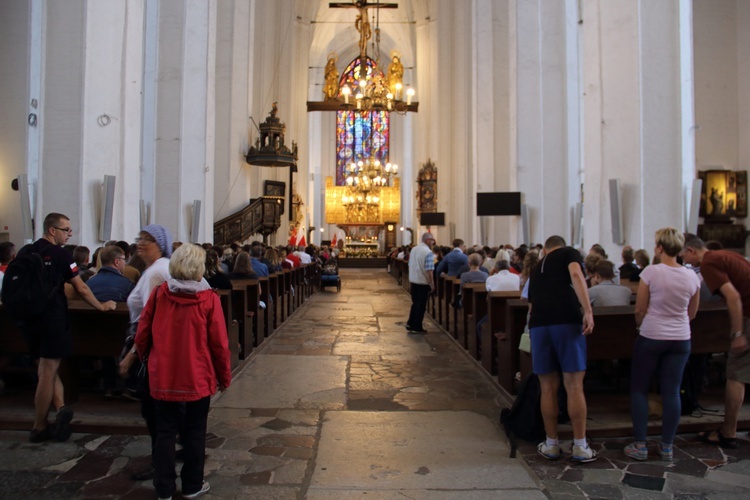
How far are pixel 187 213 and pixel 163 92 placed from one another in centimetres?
257

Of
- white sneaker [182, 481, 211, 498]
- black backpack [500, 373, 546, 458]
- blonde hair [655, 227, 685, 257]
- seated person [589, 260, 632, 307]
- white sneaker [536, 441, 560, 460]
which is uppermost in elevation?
blonde hair [655, 227, 685, 257]

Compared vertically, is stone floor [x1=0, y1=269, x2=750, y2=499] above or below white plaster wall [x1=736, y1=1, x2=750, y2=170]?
below

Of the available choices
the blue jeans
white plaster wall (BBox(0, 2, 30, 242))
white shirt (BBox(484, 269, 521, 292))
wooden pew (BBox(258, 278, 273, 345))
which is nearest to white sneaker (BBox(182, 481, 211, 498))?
the blue jeans

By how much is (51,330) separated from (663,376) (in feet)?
14.1

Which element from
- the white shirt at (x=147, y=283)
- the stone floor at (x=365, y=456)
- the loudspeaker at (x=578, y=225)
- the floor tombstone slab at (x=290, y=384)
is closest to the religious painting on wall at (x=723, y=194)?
the loudspeaker at (x=578, y=225)

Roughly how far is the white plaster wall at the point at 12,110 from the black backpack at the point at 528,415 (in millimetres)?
11974

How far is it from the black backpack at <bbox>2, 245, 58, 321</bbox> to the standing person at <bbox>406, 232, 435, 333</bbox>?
6329mm

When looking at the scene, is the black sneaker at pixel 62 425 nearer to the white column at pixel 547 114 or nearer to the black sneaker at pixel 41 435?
the black sneaker at pixel 41 435

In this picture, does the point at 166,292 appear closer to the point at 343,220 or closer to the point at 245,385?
the point at 245,385

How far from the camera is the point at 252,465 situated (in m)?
4.16

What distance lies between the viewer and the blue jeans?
4.24 meters

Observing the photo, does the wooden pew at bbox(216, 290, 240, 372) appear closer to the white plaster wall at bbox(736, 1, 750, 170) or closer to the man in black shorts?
the man in black shorts

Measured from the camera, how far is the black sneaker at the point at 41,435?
4.58 metres

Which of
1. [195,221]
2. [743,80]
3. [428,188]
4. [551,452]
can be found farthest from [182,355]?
[428,188]
